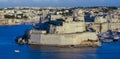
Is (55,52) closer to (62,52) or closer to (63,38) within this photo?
(62,52)

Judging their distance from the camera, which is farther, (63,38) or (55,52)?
(63,38)

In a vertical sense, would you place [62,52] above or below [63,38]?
below

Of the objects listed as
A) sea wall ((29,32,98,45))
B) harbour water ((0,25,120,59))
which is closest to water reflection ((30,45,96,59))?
harbour water ((0,25,120,59))

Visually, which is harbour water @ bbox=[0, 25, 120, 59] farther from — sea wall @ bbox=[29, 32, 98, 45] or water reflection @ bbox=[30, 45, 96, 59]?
sea wall @ bbox=[29, 32, 98, 45]

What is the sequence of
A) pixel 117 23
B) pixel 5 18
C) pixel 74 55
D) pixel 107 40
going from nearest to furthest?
pixel 74 55
pixel 107 40
pixel 117 23
pixel 5 18

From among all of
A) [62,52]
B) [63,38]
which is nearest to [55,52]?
[62,52]

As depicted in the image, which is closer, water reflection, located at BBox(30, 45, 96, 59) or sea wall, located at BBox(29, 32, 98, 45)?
water reflection, located at BBox(30, 45, 96, 59)

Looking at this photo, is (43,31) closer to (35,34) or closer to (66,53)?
(35,34)

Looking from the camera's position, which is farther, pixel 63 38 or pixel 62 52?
pixel 63 38

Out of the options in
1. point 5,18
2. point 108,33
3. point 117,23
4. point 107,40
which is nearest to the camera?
point 107,40

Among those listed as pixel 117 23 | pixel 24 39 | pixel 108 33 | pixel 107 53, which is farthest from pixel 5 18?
pixel 107 53

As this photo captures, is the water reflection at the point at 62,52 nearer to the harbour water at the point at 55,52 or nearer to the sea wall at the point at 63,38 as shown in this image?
the harbour water at the point at 55,52
